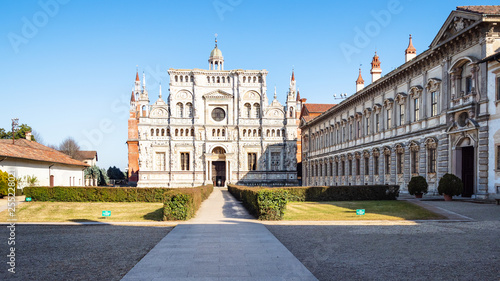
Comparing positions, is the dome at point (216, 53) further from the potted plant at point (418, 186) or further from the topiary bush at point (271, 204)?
the topiary bush at point (271, 204)

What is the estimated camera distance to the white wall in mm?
40856

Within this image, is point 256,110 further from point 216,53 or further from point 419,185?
point 419,185

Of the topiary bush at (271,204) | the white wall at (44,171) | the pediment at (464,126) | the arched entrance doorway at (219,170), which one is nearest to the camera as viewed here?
the topiary bush at (271,204)

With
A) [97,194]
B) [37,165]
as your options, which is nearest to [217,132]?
[37,165]

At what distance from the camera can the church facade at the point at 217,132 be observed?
81.1 metres

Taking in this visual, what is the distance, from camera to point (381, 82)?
44062mm

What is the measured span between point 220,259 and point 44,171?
4378 cm

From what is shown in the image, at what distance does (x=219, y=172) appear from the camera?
84.0m

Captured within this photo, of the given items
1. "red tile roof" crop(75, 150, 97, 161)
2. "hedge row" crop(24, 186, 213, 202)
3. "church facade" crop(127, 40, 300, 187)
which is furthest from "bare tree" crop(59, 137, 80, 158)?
"hedge row" crop(24, 186, 213, 202)

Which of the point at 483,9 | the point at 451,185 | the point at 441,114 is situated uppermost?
the point at 483,9

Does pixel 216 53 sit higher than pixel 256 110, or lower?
higher

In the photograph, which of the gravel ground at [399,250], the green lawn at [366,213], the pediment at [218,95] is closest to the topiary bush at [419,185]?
the green lawn at [366,213]

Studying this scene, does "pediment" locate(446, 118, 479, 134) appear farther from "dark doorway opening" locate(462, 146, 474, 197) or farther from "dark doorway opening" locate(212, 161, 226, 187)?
"dark doorway opening" locate(212, 161, 226, 187)

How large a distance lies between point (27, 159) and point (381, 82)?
3677 centimetres
